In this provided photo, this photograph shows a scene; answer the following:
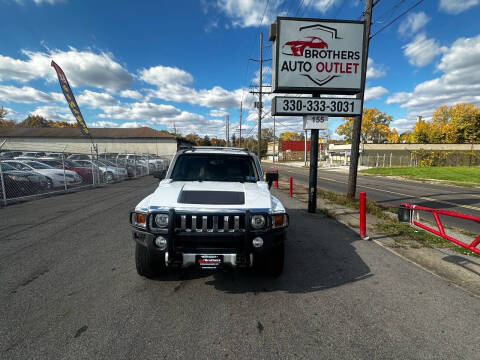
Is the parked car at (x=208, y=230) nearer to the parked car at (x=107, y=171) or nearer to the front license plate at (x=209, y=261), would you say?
the front license plate at (x=209, y=261)

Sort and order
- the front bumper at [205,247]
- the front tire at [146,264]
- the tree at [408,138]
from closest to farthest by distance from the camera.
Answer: the front bumper at [205,247], the front tire at [146,264], the tree at [408,138]

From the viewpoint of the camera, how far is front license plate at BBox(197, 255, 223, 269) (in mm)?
2646

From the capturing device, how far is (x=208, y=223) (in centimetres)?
269

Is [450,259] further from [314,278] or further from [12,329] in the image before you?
[12,329]

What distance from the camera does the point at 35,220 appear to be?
20.7 ft

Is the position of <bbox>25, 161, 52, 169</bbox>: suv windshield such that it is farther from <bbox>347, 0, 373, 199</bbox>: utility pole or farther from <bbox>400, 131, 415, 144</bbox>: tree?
<bbox>400, 131, 415, 144</bbox>: tree

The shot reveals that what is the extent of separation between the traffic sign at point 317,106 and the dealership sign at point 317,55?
425mm

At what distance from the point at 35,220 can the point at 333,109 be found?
8834mm

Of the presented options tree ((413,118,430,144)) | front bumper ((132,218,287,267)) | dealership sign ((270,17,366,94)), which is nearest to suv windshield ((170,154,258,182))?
front bumper ((132,218,287,267))

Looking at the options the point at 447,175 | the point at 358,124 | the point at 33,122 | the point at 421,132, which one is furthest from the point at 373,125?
the point at 33,122

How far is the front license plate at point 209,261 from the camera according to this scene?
8.68ft

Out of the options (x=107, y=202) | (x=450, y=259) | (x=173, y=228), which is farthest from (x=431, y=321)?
(x=107, y=202)

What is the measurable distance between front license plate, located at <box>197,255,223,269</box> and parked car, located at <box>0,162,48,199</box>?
9.98 metres

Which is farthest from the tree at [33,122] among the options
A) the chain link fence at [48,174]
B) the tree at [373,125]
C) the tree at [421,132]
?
the tree at [421,132]
